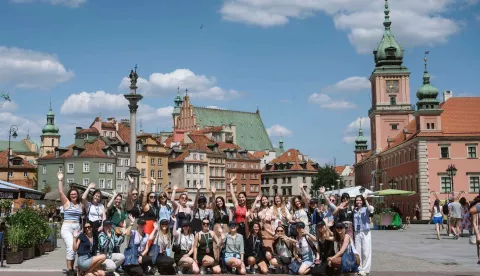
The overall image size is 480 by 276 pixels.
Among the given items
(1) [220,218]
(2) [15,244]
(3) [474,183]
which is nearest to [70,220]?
(1) [220,218]

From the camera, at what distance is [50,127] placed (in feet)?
427

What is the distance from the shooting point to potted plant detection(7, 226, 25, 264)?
642 inches

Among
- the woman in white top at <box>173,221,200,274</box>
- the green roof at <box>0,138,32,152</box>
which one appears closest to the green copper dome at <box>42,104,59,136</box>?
the green roof at <box>0,138,32,152</box>

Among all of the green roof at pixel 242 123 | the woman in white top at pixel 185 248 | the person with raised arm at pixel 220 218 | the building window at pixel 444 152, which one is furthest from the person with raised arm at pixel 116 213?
the green roof at pixel 242 123

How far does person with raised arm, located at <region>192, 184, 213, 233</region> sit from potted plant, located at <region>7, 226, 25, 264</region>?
495 centimetres

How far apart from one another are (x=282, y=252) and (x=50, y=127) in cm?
12295

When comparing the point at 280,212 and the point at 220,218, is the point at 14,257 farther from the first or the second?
the point at 280,212

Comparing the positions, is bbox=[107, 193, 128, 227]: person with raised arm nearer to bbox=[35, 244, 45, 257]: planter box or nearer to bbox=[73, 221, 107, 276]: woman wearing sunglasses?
bbox=[73, 221, 107, 276]: woman wearing sunglasses

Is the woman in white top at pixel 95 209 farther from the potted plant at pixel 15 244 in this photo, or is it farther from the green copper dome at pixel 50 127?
the green copper dome at pixel 50 127

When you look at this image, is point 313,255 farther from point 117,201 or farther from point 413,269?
point 117,201

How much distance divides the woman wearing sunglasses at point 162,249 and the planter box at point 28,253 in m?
5.08

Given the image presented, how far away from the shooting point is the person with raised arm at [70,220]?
1330cm

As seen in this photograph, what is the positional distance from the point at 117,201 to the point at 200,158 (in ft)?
284

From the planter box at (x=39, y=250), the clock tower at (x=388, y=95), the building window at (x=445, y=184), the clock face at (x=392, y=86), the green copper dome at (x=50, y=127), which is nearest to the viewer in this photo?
the planter box at (x=39, y=250)
